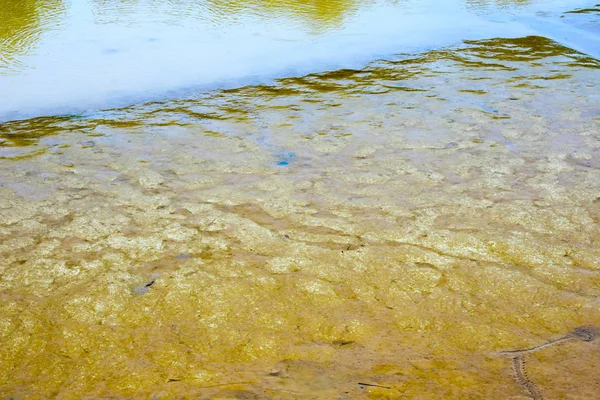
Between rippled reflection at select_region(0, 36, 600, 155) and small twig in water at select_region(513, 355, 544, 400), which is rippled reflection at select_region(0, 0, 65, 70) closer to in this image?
rippled reflection at select_region(0, 36, 600, 155)

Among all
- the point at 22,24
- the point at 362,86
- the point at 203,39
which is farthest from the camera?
the point at 22,24

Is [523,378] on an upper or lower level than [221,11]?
lower

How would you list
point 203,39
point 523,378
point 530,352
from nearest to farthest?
point 523,378, point 530,352, point 203,39

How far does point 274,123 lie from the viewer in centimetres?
388

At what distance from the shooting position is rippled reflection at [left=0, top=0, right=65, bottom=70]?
517cm

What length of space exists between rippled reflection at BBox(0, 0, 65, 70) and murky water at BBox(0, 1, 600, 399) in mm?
125

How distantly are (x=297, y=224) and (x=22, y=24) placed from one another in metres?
4.84

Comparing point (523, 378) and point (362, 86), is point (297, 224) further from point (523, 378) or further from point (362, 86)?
point (362, 86)

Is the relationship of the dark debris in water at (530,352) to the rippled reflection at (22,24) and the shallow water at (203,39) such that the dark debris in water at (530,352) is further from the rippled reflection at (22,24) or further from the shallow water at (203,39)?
the rippled reflection at (22,24)

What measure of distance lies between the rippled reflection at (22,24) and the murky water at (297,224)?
12cm

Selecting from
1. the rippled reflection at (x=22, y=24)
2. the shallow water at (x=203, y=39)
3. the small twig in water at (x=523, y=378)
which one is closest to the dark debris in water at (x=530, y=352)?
the small twig in water at (x=523, y=378)

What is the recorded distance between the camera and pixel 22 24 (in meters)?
6.04

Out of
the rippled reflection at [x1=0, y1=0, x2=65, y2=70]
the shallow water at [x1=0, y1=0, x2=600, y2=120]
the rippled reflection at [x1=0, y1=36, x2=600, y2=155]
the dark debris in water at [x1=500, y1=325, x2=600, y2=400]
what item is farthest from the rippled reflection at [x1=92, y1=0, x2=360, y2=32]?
the dark debris in water at [x1=500, y1=325, x2=600, y2=400]

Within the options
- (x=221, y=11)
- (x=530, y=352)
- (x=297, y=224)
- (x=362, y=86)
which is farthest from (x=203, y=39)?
(x=530, y=352)
